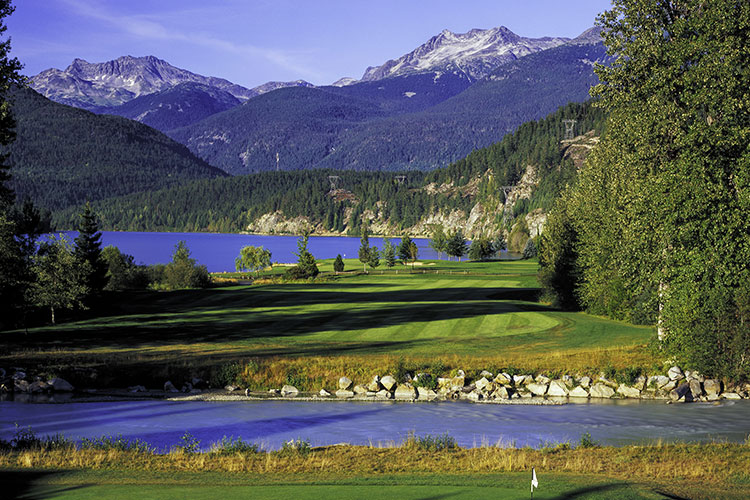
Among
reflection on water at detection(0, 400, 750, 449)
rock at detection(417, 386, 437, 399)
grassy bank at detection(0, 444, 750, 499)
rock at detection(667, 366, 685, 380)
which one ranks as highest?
grassy bank at detection(0, 444, 750, 499)

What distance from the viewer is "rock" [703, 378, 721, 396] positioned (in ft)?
117

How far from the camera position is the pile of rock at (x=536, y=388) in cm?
3547

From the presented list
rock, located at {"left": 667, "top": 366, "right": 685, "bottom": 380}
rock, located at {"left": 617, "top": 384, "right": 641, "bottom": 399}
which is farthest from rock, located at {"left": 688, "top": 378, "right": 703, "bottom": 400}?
rock, located at {"left": 617, "top": 384, "right": 641, "bottom": 399}

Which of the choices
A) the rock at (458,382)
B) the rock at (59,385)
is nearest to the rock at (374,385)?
the rock at (458,382)

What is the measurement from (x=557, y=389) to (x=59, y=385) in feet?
82.6

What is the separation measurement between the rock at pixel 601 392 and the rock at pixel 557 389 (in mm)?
1319

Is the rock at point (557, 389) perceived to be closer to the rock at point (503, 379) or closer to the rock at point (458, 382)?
the rock at point (503, 379)

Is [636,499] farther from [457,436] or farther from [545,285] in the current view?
[545,285]

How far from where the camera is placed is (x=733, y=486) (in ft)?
62.5

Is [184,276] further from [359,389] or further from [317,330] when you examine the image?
[359,389]

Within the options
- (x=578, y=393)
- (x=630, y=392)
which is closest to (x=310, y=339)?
(x=578, y=393)

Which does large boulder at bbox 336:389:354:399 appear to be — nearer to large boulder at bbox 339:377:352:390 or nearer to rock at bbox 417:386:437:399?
large boulder at bbox 339:377:352:390

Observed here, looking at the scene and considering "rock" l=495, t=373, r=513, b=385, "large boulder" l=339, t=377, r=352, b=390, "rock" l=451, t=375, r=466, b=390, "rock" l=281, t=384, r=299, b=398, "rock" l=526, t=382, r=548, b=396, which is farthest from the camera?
"large boulder" l=339, t=377, r=352, b=390

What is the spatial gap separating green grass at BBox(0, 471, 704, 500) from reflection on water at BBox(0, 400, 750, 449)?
7.30 metres
